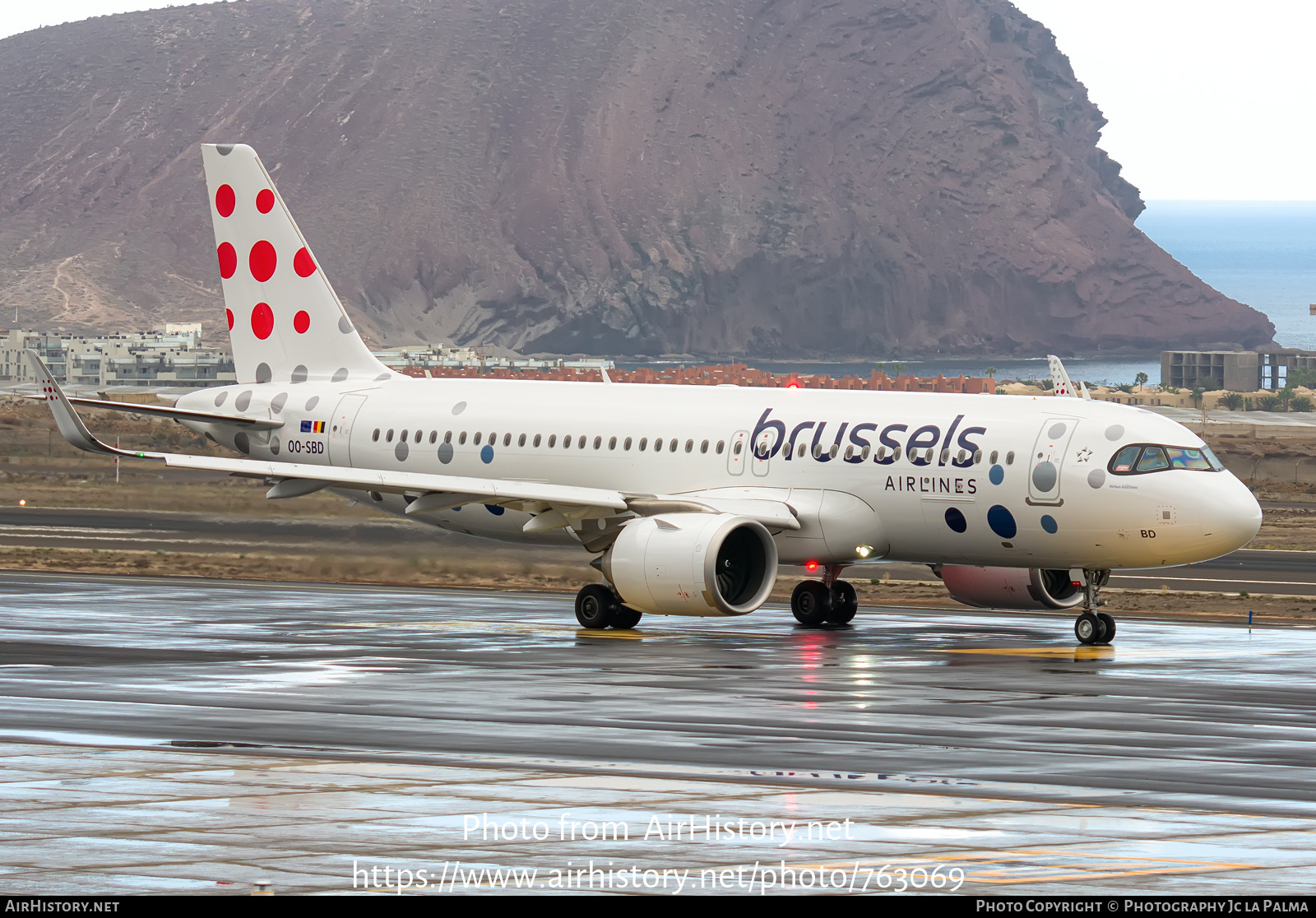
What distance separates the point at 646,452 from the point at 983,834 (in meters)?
23.6

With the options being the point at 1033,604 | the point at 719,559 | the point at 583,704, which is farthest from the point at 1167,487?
the point at 583,704

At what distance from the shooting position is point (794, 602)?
39281 millimetres

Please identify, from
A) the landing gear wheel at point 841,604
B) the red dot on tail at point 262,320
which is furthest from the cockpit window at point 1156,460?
the red dot on tail at point 262,320

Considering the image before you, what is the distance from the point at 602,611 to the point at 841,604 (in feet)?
14.9

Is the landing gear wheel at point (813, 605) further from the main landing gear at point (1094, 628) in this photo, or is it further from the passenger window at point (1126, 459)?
the passenger window at point (1126, 459)

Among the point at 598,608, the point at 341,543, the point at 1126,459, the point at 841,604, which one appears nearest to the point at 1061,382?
the point at 841,604

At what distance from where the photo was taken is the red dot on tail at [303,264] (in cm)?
4641

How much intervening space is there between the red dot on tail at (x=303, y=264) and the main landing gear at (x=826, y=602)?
46.5 ft

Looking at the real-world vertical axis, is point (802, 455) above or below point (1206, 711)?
above

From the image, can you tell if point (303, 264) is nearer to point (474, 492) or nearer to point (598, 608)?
point (474, 492)

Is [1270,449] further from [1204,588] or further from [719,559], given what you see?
[719,559]

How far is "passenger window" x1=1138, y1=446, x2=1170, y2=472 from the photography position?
34.8m

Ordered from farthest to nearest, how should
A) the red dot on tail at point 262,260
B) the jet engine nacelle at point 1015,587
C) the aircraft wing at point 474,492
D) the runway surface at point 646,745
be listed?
the red dot on tail at point 262,260, the jet engine nacelle at point 1015,587, the aircraft wing at point 474,492, the runway surface at point 646,745

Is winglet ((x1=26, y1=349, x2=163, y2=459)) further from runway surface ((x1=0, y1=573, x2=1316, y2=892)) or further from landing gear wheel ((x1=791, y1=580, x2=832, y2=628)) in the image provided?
landing gear wheel ((x1=791, y1=580, x2=832, y2=628))
